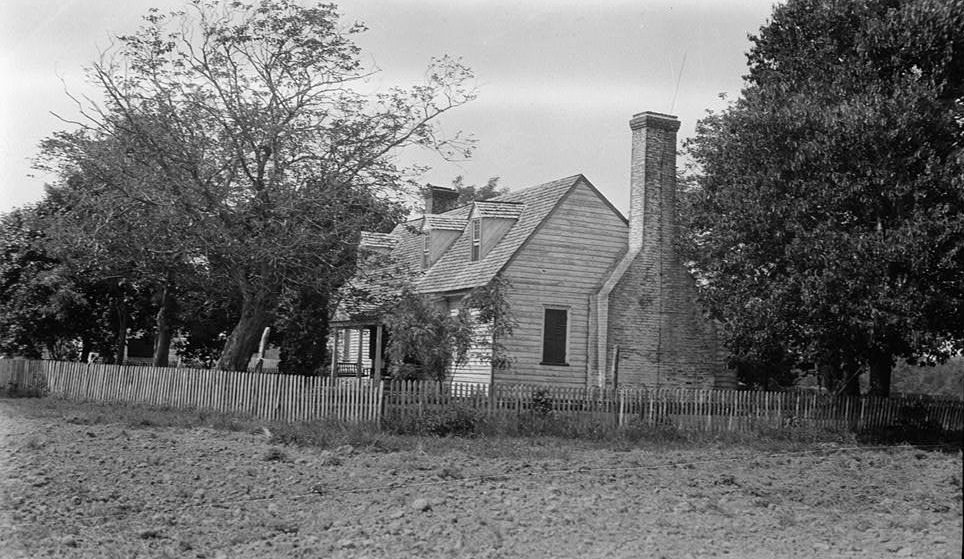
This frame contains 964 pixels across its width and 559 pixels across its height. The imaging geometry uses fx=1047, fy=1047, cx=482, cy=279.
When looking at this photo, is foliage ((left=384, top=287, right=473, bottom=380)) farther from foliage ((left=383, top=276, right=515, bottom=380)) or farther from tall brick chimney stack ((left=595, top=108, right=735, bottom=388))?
tall brick chimney stack ((left=595, top=108, right=735, bottom=388))

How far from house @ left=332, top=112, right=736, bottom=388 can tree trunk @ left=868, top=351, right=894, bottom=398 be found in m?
5.00

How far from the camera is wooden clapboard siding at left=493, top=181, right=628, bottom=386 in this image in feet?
95.2

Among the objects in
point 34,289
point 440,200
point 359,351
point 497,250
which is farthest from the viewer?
point 440,200

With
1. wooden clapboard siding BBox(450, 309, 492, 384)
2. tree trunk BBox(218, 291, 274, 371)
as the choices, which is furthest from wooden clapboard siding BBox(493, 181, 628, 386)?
tree trunk BBox(218, 291, 274, 371)

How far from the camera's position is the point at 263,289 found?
2573cm

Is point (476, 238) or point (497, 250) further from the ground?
point (476, 238)

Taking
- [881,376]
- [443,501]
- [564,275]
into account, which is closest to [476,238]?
[564,275]

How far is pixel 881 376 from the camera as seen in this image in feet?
85.4

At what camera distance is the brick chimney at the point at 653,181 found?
1143 inches

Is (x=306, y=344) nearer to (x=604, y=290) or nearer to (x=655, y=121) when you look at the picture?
(x=604, y=290)

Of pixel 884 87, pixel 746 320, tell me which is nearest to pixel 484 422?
pixel 746 320

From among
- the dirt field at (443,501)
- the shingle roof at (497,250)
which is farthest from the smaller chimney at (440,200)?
the dirt field at (443,501)

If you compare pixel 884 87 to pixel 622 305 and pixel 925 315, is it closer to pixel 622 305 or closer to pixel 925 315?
pixel 925 315

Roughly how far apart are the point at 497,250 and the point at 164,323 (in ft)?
38.1
